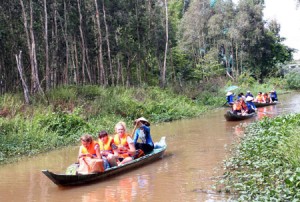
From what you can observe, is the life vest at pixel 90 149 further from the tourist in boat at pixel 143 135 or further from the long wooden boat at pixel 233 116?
the long wooden boat at pixel 233 116

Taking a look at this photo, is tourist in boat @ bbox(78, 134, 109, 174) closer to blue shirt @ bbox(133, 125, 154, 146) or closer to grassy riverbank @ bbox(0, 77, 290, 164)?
blue shirt @ bbox(133, 125, 154, 146)

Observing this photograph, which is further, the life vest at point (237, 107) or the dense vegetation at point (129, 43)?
the dense vegetation at point (129, 43)

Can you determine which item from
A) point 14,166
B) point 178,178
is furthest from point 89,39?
point 178,178

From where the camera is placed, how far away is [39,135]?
1336 centimetres

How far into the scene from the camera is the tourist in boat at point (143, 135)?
10.5 metres

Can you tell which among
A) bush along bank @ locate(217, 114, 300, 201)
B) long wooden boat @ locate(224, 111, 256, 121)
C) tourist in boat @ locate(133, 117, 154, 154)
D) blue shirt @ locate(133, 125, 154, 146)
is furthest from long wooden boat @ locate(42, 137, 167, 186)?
long wooden boat @ locate(224, 111, 256, 121)

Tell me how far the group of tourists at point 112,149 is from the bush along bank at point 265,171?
7.92 ft

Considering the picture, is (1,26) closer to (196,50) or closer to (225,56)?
(196,50)

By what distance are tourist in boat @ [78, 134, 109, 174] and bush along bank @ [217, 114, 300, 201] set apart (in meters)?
2.70

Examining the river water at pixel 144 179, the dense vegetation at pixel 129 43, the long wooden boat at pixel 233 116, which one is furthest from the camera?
the dense vegetation at pixel 129 43

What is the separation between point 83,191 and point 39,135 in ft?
19.3

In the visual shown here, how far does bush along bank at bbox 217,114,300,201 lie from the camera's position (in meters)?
5.76

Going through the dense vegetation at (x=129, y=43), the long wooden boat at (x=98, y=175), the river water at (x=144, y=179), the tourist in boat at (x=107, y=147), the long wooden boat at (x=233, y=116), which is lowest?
the river water at (x=144, y=179)

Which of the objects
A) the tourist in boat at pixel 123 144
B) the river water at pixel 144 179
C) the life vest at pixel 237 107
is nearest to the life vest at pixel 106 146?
the tourist in boat at pixel 123 144
